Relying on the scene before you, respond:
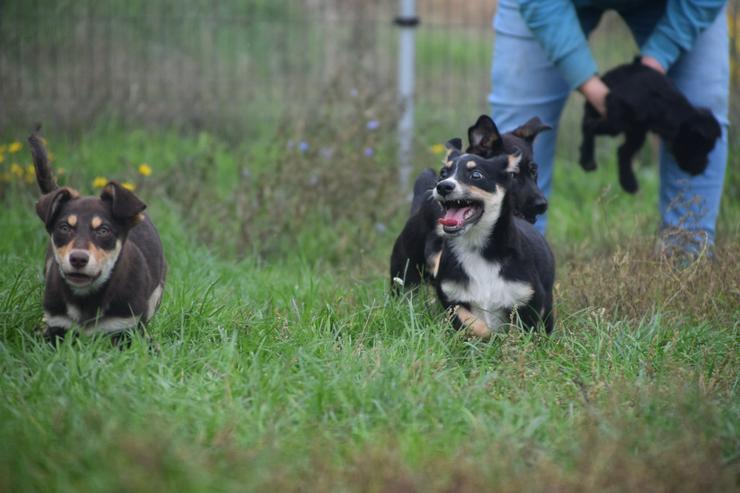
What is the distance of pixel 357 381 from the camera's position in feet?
12.5

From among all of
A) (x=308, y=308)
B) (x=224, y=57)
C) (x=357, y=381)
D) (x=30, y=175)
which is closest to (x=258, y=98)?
(x=224, y=57)

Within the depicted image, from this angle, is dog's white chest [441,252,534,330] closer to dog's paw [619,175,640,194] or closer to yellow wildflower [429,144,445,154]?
dog's paw [619,175,640,194]

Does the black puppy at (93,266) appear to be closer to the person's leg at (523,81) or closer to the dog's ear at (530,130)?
the dog's ear at (530,130)

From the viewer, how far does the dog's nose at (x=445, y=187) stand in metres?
4.22

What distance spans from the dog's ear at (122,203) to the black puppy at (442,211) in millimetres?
1343

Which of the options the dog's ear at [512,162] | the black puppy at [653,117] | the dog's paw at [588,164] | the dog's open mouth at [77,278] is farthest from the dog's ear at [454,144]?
the dog's open mouth at [77,278]

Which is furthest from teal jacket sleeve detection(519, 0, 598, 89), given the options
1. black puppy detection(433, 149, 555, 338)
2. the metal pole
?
the metal pole

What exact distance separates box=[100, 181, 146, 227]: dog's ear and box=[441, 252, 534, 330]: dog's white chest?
55.3 inches

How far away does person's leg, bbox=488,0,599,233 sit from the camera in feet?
18.7

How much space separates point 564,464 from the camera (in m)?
3.25

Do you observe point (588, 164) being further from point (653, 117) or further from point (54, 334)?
point (54, 334)

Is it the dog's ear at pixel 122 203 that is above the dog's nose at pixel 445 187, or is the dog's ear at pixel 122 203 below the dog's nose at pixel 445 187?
below

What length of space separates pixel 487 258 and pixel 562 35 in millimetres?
1559

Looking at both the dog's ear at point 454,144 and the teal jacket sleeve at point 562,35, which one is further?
the teal jacket sleeve at point 562,35
